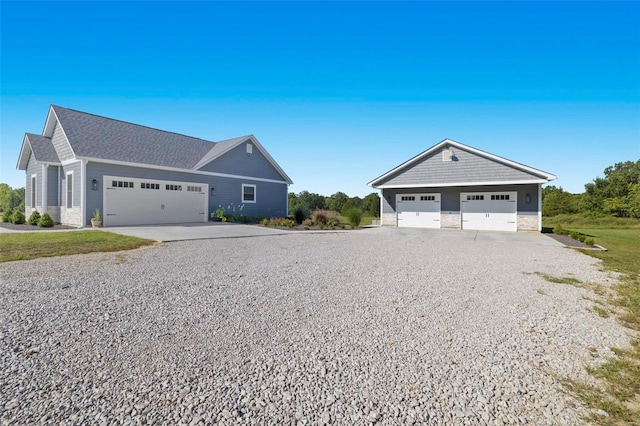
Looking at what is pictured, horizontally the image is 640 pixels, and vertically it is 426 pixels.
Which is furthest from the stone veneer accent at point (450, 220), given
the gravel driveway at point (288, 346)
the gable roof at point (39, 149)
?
the gable roof at point (39, 149)

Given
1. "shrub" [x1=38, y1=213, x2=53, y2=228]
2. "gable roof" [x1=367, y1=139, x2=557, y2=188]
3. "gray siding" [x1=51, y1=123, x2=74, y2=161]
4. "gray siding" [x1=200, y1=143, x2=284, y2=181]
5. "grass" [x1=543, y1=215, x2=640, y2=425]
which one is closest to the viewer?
"grass" [x1=543, y1=215, x2=640, y2=425]

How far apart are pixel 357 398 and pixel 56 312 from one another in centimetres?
375

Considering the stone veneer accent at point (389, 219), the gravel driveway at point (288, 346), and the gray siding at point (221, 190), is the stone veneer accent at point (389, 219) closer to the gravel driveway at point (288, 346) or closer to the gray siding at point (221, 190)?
the gray siding at point (221, 190)

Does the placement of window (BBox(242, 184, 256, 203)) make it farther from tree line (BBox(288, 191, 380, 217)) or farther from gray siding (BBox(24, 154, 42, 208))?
tree line (BBox(288, 191, 380, 217))

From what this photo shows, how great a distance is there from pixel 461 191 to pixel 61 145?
894 inches

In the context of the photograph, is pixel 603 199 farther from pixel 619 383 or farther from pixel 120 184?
pixel 120 184

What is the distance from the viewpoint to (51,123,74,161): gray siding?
15.0m

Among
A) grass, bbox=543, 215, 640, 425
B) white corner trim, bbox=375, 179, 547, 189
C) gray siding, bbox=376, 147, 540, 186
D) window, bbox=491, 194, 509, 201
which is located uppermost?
gray siding, bbox=376, 147, 540, 186

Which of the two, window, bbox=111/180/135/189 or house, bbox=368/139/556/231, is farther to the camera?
house, bbox=368/139/556/231

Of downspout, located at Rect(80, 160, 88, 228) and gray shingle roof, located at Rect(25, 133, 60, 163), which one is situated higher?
gray shingle roof, located at Rect(25, 133, 60, 163)

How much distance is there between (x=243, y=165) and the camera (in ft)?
68.7

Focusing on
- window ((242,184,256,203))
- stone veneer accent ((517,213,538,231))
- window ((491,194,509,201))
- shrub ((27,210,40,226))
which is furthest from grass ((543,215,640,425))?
shrub ((27,210,40,226))

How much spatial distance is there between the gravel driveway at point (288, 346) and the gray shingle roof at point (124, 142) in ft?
36.7

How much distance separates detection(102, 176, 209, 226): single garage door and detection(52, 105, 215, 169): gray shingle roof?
1169mm
